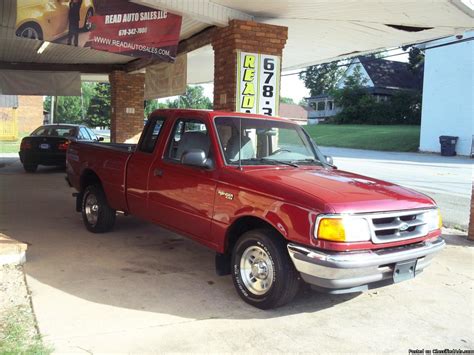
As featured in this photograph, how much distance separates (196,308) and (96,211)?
3063 mm

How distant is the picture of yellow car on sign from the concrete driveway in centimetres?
305

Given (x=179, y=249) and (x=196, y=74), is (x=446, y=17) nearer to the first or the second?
(x=179, y=249)

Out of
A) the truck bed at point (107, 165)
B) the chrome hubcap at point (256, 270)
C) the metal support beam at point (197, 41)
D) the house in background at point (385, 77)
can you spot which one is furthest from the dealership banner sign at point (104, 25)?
the house in background at point (385, 77)

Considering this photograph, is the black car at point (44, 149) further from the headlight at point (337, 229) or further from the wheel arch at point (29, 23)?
the headlight at point (337, 229)

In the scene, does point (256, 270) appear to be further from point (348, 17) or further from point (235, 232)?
point (348, 17)

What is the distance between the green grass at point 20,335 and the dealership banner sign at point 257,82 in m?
5.27

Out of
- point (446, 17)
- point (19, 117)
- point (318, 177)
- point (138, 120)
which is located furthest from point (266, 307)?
point (19, 117)

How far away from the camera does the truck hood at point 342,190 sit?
381cm

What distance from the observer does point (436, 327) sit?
407cm

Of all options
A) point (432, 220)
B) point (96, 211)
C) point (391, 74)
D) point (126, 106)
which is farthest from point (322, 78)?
point (432, 220)

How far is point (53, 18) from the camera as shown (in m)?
6.98

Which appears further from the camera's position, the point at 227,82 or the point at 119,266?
the point at 227,82

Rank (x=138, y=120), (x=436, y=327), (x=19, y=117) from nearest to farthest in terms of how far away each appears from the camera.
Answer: (x=436, y=327) < (x=138, y=120) < (x=19, y=117)

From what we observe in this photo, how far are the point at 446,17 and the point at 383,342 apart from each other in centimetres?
652
